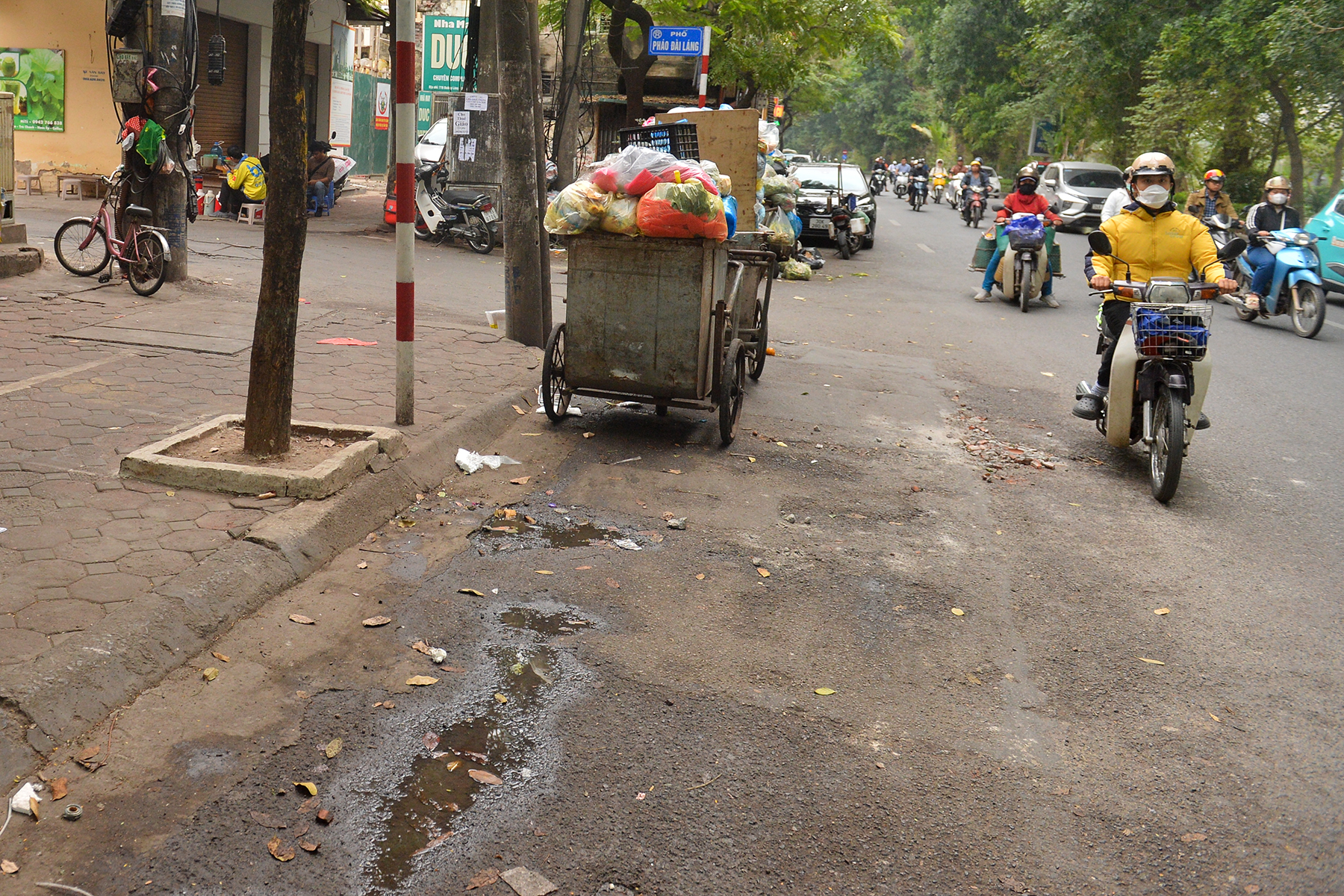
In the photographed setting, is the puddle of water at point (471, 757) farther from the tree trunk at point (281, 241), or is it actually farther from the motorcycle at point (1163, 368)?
the motorcycle at point (1163, 368)

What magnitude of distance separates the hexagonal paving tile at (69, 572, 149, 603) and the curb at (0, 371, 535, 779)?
0.09 m

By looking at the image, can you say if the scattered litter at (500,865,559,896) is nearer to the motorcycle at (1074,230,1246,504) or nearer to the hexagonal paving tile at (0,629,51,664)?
the hexagonal paving tile at (0,629,51,664)

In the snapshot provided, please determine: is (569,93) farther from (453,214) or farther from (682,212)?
(682,212)

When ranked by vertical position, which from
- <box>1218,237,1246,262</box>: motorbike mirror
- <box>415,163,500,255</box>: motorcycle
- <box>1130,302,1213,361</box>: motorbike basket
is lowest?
<box>1130,302,1213,361</box>: motorbike basket

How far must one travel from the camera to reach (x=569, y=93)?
1636cm

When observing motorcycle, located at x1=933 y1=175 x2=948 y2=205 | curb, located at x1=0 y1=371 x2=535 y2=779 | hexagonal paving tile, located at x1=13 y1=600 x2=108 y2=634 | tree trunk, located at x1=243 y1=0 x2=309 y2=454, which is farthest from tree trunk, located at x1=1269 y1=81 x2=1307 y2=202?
hexagonal paving tile, located at x1=13 y1=600 x2=108 y2=634

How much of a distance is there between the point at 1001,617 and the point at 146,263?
341 inches

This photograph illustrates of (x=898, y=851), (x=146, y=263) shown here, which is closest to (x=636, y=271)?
(x=898, y=851)

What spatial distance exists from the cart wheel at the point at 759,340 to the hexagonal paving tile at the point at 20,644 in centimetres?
571

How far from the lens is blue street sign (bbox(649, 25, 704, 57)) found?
59.2 feet

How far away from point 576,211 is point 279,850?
14.5ft

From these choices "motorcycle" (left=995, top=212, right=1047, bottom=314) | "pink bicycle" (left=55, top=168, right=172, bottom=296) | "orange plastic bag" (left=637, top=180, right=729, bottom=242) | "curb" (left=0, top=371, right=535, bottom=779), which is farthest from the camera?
"motorcycle" (left=995, top=212, right=1047, bottom=314)

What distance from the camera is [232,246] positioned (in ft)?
49.9

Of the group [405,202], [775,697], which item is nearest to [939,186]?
[405,202]
